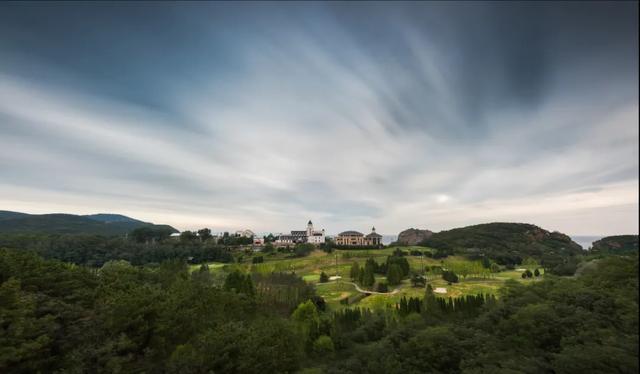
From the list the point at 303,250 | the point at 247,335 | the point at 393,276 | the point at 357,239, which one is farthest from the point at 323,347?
the point at 357,239

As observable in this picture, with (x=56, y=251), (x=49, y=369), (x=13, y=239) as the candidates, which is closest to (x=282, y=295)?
(x=49, y=369)

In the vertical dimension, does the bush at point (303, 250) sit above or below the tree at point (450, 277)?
above

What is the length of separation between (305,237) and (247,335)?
160494 mm

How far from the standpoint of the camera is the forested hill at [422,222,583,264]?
12656 cm

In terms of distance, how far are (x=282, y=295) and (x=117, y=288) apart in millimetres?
35511

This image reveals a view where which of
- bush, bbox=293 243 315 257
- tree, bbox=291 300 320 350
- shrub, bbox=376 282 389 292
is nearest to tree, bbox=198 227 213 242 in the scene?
bush, bbox=293 243 315 257

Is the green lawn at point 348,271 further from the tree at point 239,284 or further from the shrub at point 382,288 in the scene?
the tree at point 239,284

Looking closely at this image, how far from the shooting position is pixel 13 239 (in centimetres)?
10688

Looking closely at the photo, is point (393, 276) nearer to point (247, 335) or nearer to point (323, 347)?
point (323, 347)

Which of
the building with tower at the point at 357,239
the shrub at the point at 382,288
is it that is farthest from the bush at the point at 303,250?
the shrub at the point at 382,288

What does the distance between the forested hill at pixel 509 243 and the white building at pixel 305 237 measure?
61693 millimetres

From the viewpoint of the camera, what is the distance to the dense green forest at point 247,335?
21.2 metres

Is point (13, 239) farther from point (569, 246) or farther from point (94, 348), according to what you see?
point (569, 246)

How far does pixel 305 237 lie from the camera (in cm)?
18638
